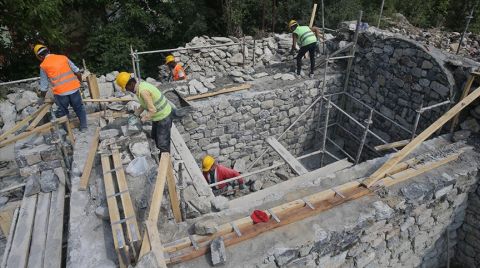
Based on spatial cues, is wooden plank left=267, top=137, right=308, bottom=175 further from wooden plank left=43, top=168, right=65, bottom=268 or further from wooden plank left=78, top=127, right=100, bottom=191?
wooden plank left=43, top=168, right=65, bottom=268

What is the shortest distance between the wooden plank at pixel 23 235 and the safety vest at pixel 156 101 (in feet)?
6.78

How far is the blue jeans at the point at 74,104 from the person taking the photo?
5.69m

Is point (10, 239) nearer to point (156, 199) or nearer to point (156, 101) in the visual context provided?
point (156, 199)

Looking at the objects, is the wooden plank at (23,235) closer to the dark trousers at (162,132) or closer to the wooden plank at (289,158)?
the dark trousers at (162,132)

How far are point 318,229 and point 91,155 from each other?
3493 mm

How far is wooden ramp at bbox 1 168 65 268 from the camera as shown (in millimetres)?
3820

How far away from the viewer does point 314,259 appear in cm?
397

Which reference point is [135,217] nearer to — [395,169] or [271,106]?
[395,169]

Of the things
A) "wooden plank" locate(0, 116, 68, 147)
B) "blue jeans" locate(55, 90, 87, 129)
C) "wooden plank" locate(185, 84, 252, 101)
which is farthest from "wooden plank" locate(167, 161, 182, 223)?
"wooden plank" locate(185, 84, 252, 101)

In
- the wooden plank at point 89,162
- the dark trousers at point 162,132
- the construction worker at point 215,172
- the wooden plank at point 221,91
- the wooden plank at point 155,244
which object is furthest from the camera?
the wooden plank at point 221,91

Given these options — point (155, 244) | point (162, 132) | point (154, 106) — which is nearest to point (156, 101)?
point (154, 106)

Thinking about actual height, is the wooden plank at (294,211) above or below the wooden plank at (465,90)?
below

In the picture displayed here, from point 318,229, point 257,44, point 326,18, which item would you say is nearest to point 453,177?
point 318,229

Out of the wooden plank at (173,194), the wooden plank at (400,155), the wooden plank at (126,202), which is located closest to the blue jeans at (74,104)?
the wooden plank at (126,202)
